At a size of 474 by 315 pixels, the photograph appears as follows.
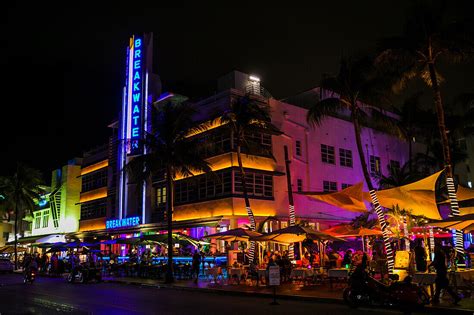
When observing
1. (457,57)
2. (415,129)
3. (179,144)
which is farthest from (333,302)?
(415,129)

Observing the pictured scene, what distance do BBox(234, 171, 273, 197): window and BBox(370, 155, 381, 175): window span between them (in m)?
14.3

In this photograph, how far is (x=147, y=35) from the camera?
44219 millimetres

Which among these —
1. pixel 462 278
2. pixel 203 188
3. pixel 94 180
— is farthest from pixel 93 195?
pixel 462 278

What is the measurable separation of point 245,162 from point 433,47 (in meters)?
17.7

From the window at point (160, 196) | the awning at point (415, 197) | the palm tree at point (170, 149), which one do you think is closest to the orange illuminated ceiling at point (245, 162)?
the palm tree at point (170, 149)

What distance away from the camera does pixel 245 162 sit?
3372 cm

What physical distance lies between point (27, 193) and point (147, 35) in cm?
2727

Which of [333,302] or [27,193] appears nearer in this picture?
[333,302]

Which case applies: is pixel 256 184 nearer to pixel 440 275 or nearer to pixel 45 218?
pixel 440 275

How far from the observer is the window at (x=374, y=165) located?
1756 inches

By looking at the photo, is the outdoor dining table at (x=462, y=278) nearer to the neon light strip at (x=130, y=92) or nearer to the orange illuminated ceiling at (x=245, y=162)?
the orange illuminated ceiling at (x=245, y=162)

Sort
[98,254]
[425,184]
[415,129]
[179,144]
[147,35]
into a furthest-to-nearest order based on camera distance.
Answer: [415,129] → [147,35] → [98,254] → [179,144] → [425,184]

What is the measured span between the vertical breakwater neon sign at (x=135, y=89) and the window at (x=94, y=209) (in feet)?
31.5

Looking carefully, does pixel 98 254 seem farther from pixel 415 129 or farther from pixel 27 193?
pixel 415 129
